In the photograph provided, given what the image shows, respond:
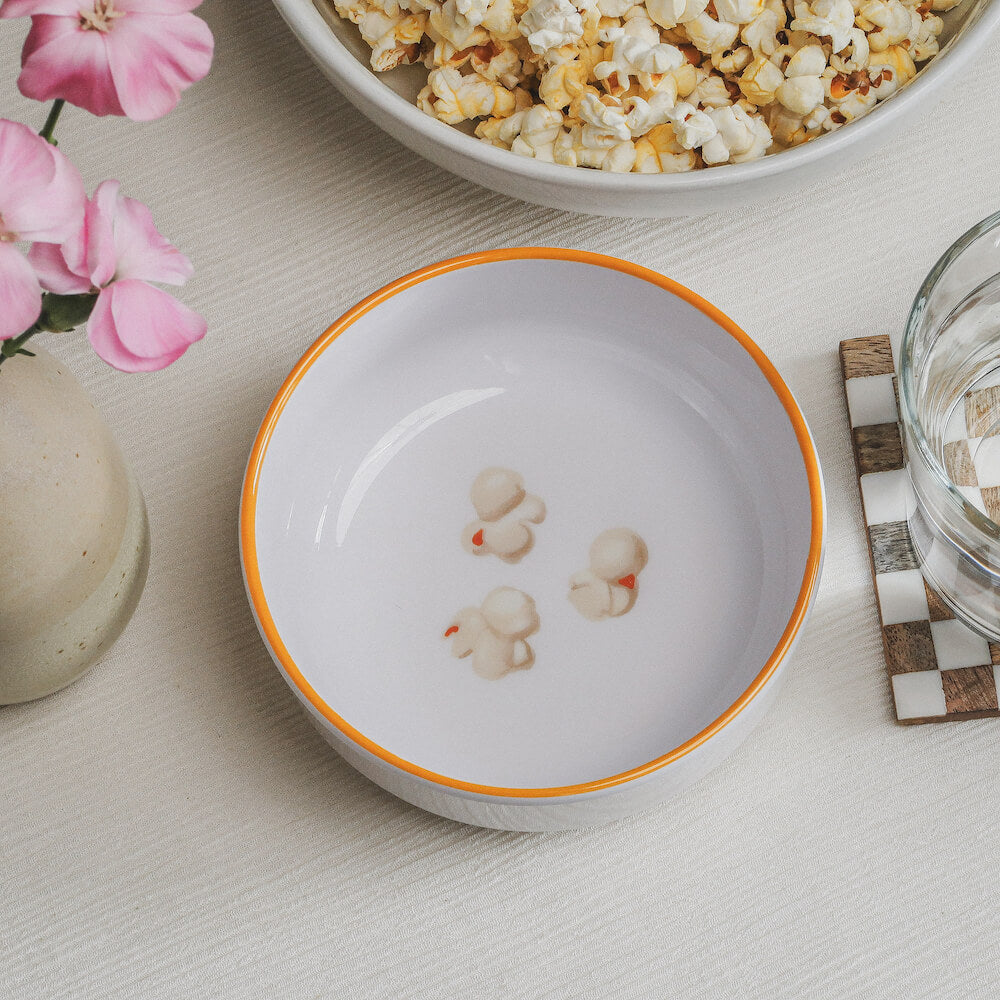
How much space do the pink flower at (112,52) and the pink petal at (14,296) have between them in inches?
1.6

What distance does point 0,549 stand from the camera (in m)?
0.43

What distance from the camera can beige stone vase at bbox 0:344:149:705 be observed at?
1.41ft

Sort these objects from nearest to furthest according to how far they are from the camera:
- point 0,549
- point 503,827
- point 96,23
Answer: point 96,23, point 0,549, point 503,827

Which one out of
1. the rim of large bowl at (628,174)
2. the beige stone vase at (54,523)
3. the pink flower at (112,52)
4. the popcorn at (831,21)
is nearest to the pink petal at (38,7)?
the pink flower at (112,52)

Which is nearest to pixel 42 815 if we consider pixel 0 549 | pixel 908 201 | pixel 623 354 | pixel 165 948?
pixel 165 948

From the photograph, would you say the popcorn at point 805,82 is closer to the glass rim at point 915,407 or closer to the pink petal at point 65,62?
the glass rim at point 915,407

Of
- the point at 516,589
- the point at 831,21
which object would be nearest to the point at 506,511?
the point at 516,589

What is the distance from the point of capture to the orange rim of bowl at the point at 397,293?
0.50 meters

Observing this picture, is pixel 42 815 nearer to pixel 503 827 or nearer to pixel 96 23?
pixel 503 827

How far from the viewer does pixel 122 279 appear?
28cm

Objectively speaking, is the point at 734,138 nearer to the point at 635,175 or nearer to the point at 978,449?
the point at 635,175

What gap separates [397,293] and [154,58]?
332 mm

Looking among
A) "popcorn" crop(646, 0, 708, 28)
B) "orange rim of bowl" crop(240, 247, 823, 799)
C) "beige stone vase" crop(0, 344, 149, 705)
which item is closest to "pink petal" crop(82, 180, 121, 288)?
"beige stone vase" crop(0, 344, 149, 705)

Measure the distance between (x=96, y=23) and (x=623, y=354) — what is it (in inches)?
16.1
